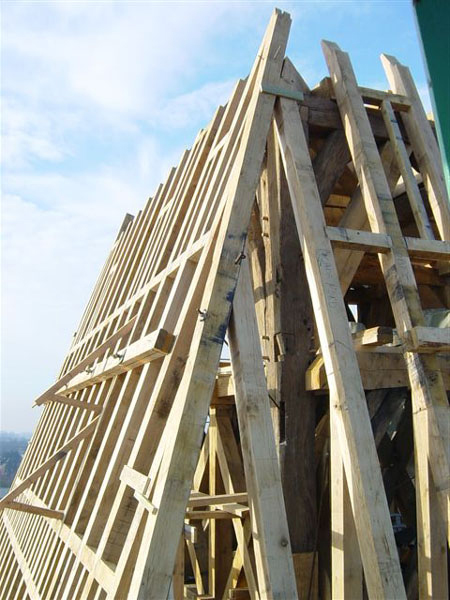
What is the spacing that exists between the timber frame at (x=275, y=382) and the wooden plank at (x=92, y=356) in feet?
0.12

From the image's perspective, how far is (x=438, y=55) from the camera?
933mm

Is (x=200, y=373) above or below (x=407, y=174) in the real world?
below

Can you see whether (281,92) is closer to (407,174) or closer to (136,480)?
(407,174)

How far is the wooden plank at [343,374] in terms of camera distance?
294 cm

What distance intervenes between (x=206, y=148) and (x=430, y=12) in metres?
5.51

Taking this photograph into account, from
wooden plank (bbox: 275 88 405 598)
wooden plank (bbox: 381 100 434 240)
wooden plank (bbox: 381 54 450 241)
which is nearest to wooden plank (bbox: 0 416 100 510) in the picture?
wooden plank (bbox: 275 88 405 598)

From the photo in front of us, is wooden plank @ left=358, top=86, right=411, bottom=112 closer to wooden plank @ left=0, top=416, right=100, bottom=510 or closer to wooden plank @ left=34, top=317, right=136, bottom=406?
wooden plank @ left=34, top=317, right=136, bottom=406

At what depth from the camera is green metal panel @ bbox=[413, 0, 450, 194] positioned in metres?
0.91

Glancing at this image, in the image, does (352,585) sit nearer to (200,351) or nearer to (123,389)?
(200,351)

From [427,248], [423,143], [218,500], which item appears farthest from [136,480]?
[423,143]

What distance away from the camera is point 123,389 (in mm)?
4926

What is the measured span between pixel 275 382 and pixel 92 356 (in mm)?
2674

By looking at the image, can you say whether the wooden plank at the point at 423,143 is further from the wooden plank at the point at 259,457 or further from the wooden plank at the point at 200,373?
the wooden plank at the point at 259,457

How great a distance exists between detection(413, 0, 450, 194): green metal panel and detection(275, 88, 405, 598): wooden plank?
2485mm
